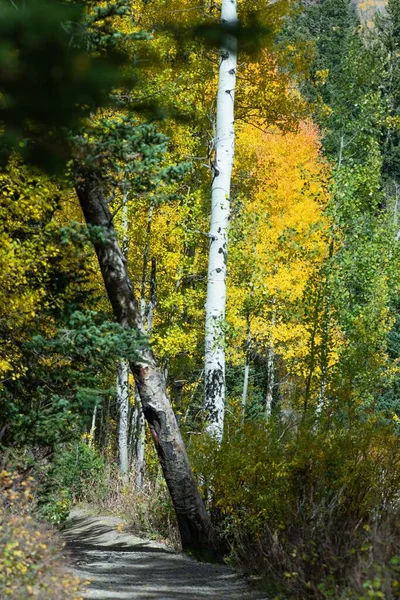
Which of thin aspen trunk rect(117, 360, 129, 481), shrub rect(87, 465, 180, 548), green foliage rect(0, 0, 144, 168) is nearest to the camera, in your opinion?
green foliage rect(0, 0, 144, 168)

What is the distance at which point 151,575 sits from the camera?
29.6 feet

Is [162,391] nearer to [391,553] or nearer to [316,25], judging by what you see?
[391,553]


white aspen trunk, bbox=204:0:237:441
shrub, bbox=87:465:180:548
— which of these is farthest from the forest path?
white aspen trunk, bbox=204:0:237:441

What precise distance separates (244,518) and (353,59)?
43.1 ft

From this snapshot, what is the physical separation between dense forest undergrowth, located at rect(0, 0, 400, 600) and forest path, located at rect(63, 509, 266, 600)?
281mm

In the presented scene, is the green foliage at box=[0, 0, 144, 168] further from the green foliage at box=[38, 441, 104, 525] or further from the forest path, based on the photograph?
the green foliage at box=[38, 441, 104, 525]

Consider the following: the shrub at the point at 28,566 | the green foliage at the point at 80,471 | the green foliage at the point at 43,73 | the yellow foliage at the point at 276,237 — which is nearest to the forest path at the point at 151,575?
the shrub at the point at 28,566

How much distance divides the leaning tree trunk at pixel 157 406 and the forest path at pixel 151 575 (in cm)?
40

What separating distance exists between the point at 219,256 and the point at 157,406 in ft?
8.12

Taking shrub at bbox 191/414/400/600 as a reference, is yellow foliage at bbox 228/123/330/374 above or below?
above

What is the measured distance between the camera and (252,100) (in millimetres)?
15031

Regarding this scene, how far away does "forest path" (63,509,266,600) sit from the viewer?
7789 mm

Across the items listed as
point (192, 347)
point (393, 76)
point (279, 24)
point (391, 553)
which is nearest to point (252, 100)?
point (279, 24)

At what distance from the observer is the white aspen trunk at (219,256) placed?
11.1m
